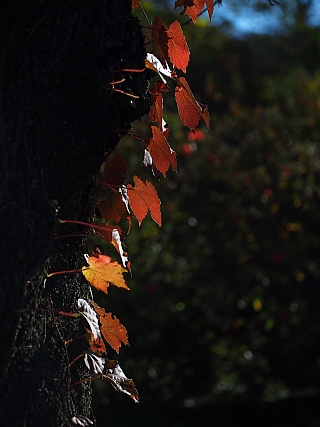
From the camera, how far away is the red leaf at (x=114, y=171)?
172 cm

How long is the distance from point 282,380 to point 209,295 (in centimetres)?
110

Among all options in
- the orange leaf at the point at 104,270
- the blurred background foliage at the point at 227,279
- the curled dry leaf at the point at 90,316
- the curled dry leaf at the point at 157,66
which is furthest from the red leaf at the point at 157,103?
the blurred background foliage at the point at 227,279

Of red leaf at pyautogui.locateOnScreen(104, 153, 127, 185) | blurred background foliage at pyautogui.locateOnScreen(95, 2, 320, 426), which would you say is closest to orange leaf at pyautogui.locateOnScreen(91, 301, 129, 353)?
red leaf at pyautogui.locateOnScreen(104, 153, 127, 185)

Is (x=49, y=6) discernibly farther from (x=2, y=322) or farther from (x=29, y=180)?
(x=2, y=322)

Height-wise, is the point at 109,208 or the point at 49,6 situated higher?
the point at 49,6

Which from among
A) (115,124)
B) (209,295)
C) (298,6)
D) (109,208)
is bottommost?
(298,6)

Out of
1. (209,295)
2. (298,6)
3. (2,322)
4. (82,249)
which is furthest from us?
(298,6)

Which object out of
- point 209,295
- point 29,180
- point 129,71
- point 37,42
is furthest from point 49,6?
point 209,295

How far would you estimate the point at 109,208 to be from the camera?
176cm

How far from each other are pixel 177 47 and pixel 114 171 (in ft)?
1.14

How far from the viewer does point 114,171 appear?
173 cm

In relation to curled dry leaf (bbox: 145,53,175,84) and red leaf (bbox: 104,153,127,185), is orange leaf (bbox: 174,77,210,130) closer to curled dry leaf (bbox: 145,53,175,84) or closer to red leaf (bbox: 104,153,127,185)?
curled dry leaf (bbox: 145,53,175,84)

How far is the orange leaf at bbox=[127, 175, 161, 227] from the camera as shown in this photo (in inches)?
67.9

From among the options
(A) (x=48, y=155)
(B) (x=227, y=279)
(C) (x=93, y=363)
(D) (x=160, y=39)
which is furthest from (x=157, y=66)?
(B) (x=227, y=279)
